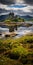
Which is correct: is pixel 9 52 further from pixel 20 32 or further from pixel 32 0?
pixel 32 0

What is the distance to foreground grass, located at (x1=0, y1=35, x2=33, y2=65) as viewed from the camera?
15.4 feet

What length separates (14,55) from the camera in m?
5.00

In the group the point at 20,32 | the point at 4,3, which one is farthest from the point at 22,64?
the point at 4,3

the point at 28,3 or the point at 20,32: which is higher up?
the point at 28,3

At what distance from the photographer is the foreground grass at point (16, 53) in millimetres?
4695

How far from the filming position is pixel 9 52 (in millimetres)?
5137

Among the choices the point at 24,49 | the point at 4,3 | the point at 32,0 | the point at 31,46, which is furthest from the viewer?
→ the point at 32,0

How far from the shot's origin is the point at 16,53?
5000 mm

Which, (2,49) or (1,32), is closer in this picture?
(2,49)

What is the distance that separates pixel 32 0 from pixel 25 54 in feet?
33.8

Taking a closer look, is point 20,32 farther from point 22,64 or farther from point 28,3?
point 28,3

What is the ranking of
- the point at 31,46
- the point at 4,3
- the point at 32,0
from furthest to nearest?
the point at 32,0, the point at 4,3, the point at 31,46

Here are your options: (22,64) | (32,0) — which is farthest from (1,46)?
(32,0)

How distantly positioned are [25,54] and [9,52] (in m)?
0.43
